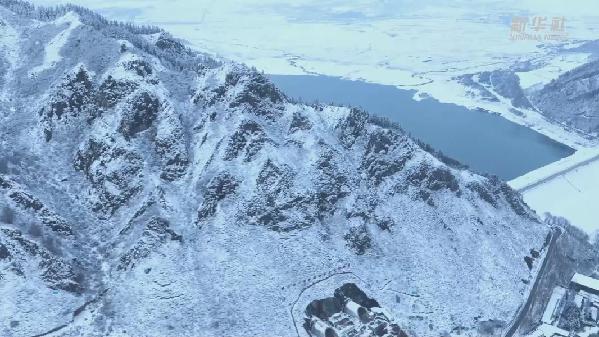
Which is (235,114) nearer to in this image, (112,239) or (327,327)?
(112,239)

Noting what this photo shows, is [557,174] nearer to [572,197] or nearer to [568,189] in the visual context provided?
[568,189]

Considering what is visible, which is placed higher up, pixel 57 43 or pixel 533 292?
pixel 57 43

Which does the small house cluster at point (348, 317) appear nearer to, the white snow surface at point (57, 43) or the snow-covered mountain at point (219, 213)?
the snow-covered mountain at point (219, 213)

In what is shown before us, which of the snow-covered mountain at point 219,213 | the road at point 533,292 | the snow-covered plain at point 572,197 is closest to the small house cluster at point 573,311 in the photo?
the road at point 533,292

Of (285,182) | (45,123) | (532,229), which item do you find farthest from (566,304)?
(45,123)

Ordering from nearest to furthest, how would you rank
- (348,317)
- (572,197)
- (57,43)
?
(348,317) → (57,43) → (572,197)

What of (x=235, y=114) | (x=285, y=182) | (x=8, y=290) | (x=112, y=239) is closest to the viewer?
(x=8, y=290)

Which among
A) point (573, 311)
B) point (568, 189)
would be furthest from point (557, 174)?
point (573, 311)

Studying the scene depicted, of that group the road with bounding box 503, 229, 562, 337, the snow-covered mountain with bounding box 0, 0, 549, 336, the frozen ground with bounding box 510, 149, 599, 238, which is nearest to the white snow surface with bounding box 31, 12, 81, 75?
the snow-covered mountain with bounding box 0, 0, 549, 336
